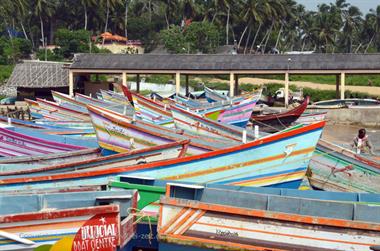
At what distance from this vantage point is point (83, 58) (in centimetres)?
3634

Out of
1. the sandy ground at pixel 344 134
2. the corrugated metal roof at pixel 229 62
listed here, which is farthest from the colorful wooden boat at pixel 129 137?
the corrugated metal roof at pixel 229 62

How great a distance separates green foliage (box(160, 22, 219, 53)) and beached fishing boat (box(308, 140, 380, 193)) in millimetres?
49419

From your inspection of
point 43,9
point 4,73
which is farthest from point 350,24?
point 4,73

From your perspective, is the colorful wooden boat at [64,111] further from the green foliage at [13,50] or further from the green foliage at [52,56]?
the green foliage at [13,50]

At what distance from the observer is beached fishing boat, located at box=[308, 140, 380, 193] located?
12203 mm

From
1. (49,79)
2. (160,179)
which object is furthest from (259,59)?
(160,179)

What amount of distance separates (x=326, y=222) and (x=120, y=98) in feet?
73.6

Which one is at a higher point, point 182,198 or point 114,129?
point 114,129

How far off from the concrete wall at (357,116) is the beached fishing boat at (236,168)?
22852mm

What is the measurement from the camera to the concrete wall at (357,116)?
32.8 m

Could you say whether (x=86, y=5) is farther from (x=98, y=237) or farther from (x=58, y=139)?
(x=98, y=237)

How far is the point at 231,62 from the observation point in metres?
34.6

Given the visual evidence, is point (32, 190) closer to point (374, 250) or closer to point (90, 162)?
point (90, 162)

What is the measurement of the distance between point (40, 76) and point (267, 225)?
33223 mm
